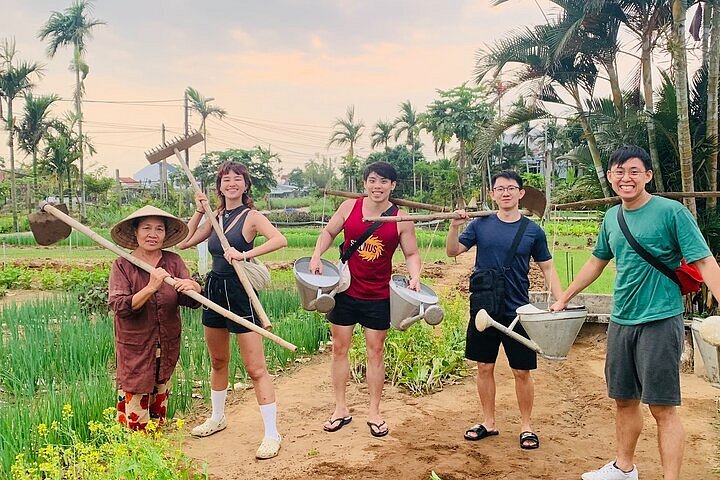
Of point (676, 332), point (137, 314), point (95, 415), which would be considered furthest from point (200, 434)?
point (676, 332)

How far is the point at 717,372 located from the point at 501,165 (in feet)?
105

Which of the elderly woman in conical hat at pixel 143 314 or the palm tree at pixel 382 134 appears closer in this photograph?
the elderly woman in conical hat at pixel 143 314

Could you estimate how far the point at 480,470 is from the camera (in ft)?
9.93

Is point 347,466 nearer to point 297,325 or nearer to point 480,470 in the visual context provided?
point 480,470

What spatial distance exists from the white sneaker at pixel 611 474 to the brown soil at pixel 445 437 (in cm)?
14

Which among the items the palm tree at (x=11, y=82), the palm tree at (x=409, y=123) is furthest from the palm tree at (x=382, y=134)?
the palm tree at (x=11, y=82)

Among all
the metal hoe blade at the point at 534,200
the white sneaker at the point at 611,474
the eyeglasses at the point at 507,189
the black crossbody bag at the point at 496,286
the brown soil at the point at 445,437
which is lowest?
the brown soil at the point at 445,437

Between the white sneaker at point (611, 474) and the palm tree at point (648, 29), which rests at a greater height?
the palm tree at point (648, 29)

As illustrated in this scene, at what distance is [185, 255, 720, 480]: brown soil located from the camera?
3.05 m

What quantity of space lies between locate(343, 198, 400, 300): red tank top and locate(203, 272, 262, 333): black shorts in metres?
0.59

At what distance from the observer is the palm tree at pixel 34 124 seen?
2280 centimetres

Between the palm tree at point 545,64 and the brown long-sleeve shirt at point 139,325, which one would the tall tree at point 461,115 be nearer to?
the palm tree at point 545,64

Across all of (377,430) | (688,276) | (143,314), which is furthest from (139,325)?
(688,276)

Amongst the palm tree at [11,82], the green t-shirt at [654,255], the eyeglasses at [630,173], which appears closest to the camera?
the green t-shirt at [654,255]
